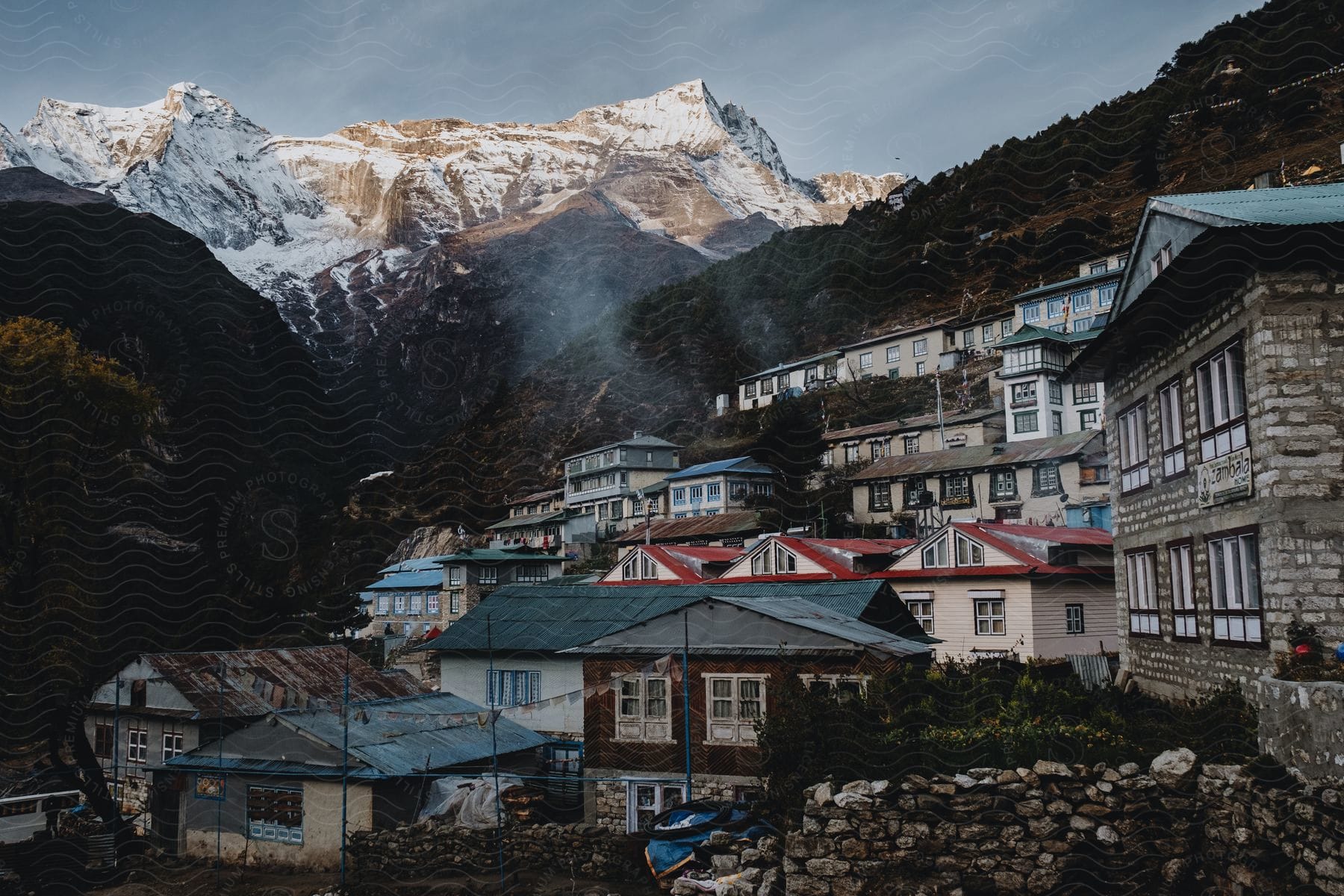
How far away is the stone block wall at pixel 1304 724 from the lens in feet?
25.4

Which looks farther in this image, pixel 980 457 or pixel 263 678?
pixel 980 457

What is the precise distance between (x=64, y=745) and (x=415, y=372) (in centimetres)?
11369

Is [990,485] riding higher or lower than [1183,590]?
higher

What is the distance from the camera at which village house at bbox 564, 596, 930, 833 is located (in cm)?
1648

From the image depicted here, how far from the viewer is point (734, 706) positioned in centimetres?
1731

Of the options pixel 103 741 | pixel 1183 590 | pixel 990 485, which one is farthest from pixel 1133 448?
pixel 990 485

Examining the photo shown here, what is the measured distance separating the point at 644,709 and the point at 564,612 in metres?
11.8

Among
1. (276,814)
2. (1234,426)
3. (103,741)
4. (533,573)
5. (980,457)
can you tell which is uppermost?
(980,457)

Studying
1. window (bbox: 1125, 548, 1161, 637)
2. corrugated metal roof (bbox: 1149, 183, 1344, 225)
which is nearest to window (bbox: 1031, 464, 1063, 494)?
window (bbox: 1125, 548, 1161, 637)

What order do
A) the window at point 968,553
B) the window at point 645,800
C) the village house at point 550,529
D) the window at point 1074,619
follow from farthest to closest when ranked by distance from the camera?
the village house at point 550,529
the window at point 968,553
the window at point 1074,619
the window at point 645,800

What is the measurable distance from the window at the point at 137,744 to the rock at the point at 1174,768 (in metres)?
21.8

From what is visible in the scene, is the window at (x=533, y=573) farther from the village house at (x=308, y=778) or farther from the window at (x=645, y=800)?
the window at (x=645, y=800)

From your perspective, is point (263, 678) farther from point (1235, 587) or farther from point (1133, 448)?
point (1235, 587)

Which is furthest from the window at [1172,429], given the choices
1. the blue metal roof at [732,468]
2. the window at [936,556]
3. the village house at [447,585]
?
the blue metal roof at [732,468]
